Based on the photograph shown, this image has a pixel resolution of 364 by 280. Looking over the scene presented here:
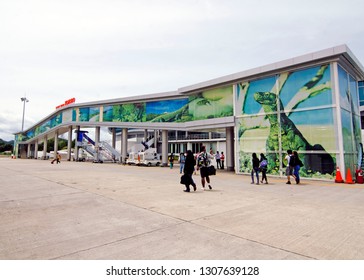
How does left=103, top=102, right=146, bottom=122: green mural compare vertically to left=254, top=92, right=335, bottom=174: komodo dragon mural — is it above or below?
above

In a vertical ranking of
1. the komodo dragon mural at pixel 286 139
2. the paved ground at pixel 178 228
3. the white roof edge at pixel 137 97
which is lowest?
the paved ground at pixel 178 228

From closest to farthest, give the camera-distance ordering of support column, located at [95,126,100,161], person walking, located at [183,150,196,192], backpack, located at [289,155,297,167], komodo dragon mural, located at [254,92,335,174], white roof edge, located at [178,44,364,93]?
person walking, located at [183,150,196,192] < backpack, located at [289,155,297,167] < white roof edge, located at [178,44,364,93] < komodo dragon mural, located at [254,92,335,174] < support column, located at [95,126,100,161]

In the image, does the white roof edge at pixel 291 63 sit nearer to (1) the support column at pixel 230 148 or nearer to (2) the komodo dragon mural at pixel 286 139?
(2) the komodo dragon mural at pixel 286 139

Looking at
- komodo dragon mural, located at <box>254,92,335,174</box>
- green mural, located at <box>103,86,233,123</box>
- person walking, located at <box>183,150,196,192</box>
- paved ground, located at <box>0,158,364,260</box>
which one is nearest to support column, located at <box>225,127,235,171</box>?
green mural, located at <box>103,86,233,123</box>

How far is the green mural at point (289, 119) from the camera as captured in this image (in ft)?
41.0

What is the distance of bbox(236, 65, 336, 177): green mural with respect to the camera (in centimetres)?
1251

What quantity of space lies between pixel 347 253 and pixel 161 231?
114 inches

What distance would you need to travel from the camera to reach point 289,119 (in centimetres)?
1388

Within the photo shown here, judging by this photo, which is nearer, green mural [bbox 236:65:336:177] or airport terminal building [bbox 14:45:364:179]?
airport terminal building [bbox 14:45:364:179]

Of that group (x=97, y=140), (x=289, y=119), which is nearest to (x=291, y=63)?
(x=289, y=119)

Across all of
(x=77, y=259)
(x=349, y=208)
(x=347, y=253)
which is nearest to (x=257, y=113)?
(x=349, y=208)

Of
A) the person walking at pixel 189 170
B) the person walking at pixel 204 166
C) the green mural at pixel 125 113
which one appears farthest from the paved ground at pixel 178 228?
the green mural at pixel 125 113

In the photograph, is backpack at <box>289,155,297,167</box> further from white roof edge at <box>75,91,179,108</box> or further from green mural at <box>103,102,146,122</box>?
green mural at <box>103,102,146,122</box>

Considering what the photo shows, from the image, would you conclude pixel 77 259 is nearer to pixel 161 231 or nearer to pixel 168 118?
pixel 161 231
